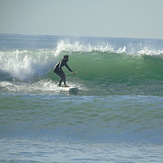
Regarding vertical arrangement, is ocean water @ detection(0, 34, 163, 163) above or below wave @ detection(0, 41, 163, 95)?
below

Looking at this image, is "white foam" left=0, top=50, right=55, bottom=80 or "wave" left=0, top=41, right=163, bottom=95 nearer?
"wave" left=0, top=41, right=163, bottom=95

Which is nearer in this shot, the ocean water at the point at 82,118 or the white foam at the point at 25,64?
the ocean water at the point at 82,118

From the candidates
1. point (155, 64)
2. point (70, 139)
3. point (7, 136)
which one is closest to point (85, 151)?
point (70, 139)

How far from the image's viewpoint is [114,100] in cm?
1163

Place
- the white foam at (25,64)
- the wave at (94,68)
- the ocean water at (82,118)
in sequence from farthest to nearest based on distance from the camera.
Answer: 1. the white foam at (25,64)
2. the wave at (94,68)
3. the ocean water at (82,118)

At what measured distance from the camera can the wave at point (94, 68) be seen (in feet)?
54.6

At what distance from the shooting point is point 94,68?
20453 millimetres

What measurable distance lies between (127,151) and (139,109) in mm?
3559

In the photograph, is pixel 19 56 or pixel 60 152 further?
pixel 19 56

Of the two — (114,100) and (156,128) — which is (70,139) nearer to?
(156,128)

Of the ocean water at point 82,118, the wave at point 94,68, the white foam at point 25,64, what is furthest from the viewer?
the white foam at point 25,64

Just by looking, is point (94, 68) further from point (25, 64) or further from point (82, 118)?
point (82, 118)

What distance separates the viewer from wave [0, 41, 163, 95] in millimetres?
16641

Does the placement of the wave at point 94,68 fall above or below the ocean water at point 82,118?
above
